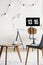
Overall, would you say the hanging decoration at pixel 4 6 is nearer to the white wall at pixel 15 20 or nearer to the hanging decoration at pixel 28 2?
the white wall at pixel 15 20

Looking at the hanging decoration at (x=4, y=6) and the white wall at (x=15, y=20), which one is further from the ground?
the hanging decoration at (x=4, y=6)

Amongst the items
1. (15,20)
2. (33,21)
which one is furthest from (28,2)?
(15,20)

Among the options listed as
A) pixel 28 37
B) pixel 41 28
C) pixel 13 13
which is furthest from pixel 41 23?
pixel 13 13

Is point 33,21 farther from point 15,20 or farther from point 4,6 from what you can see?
point 4,6

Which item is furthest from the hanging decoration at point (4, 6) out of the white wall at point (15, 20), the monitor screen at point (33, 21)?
the monitor screen at point (33, 21)

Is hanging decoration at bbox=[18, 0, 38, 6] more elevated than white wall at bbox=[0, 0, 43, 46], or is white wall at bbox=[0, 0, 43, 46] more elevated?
hanging decoration at bbox=[18, 0, 38, 6]

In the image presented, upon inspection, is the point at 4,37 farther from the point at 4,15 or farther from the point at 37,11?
the point at 37,11

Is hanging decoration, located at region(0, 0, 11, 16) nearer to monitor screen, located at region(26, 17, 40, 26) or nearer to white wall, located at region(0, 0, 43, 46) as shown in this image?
white wall, located at region(0, 0, 43, 46)

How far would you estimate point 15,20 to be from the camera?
7.51 meters

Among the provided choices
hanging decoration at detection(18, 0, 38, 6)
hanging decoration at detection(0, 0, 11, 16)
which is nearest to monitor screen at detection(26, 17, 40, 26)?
hanging decoration at detection(18, 0, 38, 6)

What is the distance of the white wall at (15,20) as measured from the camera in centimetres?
748

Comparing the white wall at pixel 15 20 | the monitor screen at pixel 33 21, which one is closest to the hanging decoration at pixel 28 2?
the white wall at pixel 15 20

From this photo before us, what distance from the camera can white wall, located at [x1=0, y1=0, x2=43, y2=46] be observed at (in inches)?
A: 294

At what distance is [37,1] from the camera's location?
296 inches
